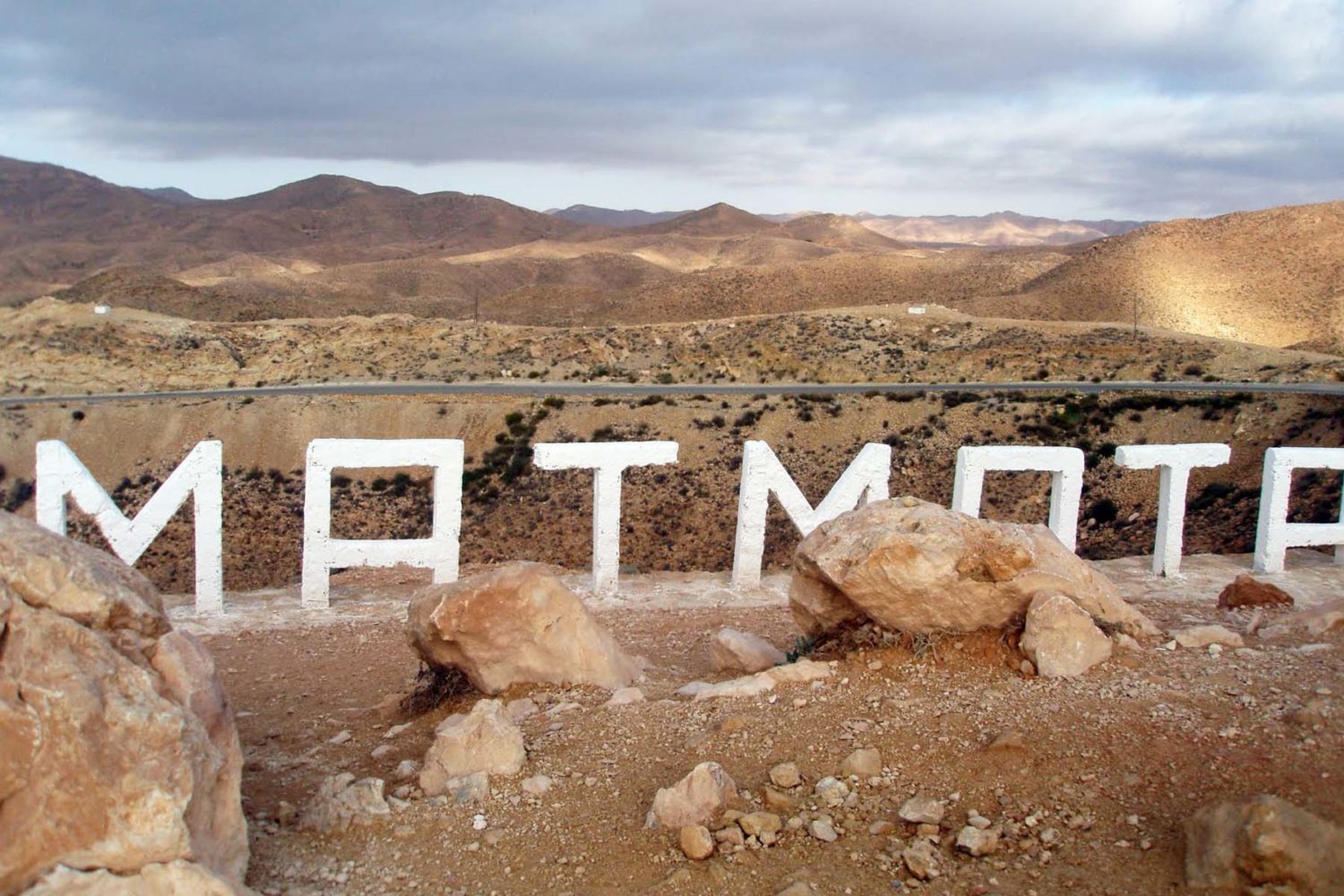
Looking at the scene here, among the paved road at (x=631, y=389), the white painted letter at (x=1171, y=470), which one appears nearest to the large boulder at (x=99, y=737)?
the white painted letter at (x=1171, y=470)

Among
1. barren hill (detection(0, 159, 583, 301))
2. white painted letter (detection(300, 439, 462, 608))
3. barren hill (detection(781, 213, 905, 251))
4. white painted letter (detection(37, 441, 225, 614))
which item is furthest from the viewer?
barren hill (detection(781, 213, 905, 251))

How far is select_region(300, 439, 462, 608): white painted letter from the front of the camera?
1279 centimetres

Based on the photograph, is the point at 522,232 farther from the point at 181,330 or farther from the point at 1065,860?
the point at 1065,860

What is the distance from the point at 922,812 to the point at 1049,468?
964 centimetres

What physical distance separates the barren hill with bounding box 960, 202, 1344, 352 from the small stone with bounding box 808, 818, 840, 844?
60.1 meters

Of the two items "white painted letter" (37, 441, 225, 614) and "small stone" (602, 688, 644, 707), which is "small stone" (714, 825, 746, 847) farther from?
"white painted letter" (37, 441, 225, 614)

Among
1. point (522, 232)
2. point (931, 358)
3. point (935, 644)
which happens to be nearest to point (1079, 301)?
point (931, 358)

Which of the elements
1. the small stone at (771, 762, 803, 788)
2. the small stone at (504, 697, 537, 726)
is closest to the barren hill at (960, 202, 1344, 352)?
the small stone at (504, 697, 537, 726)

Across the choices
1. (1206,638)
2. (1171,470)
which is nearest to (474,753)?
(1206,638)

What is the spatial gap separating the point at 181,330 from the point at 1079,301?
51.2 m

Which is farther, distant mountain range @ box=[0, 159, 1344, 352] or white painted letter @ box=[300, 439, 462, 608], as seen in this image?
distant mountain range @ box=[0, 159, 1344, 352]

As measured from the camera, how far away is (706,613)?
514 inches

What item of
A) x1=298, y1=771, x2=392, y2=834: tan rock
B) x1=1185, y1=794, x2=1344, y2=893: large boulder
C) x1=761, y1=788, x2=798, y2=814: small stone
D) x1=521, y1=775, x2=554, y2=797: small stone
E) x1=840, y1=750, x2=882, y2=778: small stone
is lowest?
x1=298, y1=771, x2=392, y2=834: tan rock

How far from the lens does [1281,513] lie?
14.7 meters
